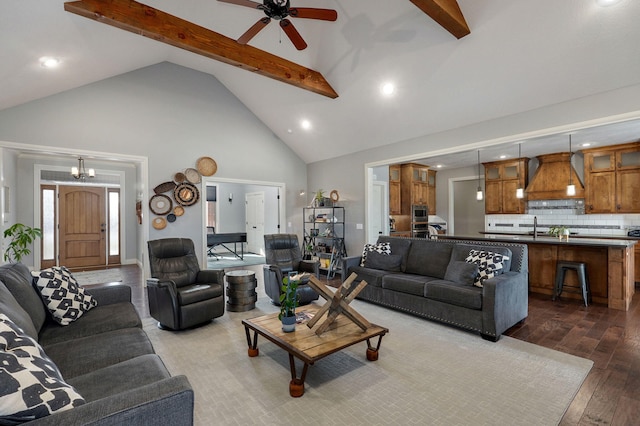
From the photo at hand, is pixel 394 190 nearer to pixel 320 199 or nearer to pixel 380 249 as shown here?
pixel 320 199

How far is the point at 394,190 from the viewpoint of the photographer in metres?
7.80

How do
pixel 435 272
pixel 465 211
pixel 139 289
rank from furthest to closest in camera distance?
pixel 465 211 < pixel 139 289 < pixel 435 272

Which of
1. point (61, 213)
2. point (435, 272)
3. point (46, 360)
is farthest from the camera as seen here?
point (61, 213)

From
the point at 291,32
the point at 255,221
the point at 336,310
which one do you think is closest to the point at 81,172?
the point at 255,221

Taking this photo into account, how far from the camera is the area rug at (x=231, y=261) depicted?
768 centimetres

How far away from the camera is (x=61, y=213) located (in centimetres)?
737

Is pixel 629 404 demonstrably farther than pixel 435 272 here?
No

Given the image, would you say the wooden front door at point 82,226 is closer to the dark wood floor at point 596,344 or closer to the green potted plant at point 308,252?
the dark wood floor at point 596,344

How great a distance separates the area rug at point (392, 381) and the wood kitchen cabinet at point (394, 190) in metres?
4.66

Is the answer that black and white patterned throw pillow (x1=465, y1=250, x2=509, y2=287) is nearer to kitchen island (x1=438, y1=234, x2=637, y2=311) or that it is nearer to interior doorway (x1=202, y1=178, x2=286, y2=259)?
kitchen island (x1=438, y1=234, x2=637, y2=311)

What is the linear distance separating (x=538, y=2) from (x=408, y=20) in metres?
1.26

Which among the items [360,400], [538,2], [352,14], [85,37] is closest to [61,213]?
[85,37]

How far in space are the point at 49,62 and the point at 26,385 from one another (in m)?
4.12

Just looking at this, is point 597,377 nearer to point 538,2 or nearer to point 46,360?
point 538,2
